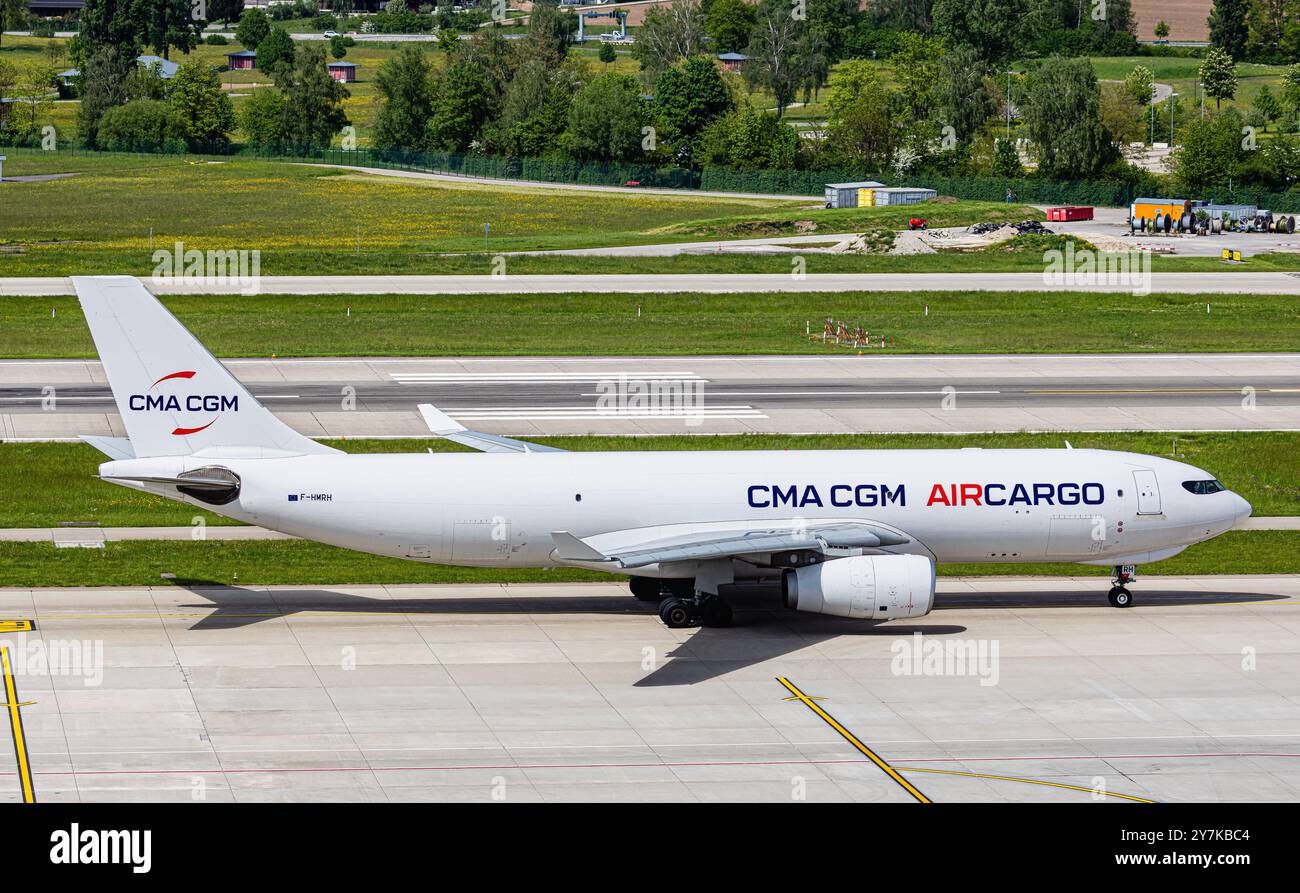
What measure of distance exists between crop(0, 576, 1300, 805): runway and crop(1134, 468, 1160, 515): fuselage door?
9.60ft

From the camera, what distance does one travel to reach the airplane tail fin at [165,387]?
3919cm

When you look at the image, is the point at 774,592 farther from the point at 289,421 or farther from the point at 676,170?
the point at 676,170

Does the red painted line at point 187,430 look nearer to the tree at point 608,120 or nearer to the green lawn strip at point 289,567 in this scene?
the green lawn strip at point 289,567

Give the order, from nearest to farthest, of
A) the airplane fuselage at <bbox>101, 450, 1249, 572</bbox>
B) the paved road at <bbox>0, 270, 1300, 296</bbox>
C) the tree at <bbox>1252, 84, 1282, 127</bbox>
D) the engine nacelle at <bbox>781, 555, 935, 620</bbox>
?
the engine nacelle at <bbox>781, 555, 935, 620</bbox> < the airplane fuselage at <bbox>101, 450, 1249, 572</bbox> < the paved road at <bbox>0, 270, 1300, 296</bbox> < the tree at <bbox>1252, 84, 1282, 127</bbox>

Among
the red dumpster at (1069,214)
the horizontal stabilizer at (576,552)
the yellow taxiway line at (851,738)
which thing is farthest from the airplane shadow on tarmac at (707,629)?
the red dumpster at (1069,214)

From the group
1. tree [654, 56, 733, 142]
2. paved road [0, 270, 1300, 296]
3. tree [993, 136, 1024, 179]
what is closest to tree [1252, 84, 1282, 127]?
tree [993, 136, 1024, 179]

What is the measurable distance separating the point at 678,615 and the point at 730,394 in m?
30.7

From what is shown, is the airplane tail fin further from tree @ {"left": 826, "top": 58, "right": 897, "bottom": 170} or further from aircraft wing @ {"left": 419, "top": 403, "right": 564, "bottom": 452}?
tree @ {"left": 826, "top": 58, "right": 897, "bottom": 170}

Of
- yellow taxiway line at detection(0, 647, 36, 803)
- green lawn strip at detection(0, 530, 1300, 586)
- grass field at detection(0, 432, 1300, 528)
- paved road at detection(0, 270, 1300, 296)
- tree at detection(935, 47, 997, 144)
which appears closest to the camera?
yellow taxiway line at detection(0, 647, 36, 803)

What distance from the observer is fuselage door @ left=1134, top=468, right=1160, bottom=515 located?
41625mm

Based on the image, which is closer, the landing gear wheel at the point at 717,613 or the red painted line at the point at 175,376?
the red painted line at the point at 175,376

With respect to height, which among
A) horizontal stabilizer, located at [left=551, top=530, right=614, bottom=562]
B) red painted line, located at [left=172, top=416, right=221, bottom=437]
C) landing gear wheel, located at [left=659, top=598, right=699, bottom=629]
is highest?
red painted line, located at [left=172, top=416, right=221, bottom=437]

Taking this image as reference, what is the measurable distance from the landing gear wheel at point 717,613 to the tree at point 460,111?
16077cm

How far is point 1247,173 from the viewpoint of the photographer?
156 meters
